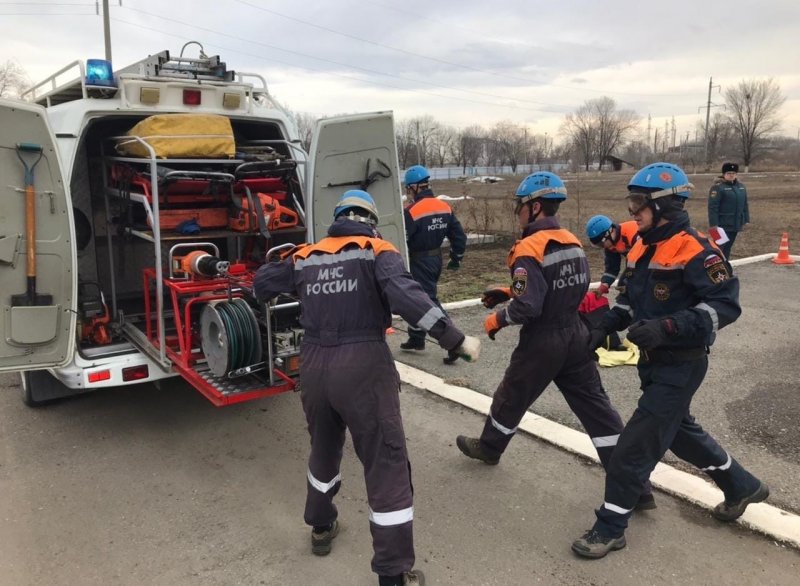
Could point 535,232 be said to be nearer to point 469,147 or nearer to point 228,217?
point 228,217

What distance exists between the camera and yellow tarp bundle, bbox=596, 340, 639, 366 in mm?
6109

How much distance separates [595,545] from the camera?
3172mm

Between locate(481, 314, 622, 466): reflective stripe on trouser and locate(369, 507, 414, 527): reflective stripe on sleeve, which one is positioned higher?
locate(481, 314, 622, 466): reflective stripe on trouser

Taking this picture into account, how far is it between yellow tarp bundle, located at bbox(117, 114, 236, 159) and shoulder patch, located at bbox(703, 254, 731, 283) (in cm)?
346

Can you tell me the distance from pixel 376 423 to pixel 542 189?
1674 mm

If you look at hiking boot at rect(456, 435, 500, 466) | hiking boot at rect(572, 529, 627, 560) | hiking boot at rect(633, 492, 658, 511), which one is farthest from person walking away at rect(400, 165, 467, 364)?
hiking boot at rect(572, 529, 627, 560)

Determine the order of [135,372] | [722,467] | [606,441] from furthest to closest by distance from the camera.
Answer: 1. [135,372]
2. [606,441]
3. [722,467]

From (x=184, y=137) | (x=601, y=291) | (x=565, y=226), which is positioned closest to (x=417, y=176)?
(x=601, y=291)

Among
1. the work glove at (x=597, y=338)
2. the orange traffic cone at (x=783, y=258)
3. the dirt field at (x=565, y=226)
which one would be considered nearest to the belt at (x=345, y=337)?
the work glove at (x=597, y=338)

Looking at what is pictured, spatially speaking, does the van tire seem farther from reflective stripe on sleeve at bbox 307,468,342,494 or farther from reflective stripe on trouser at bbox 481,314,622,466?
reflective stripe on trouser at bbox 481,314,622,466

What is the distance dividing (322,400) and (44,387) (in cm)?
322

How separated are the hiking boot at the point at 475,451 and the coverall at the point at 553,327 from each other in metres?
0.41

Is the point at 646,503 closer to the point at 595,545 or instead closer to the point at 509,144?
the point at 595,545

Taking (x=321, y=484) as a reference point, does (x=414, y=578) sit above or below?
below
